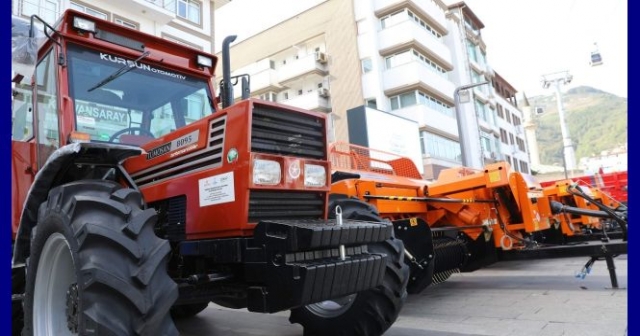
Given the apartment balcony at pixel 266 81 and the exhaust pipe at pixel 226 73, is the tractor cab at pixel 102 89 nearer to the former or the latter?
the exhaust pipe at pixel 226 73

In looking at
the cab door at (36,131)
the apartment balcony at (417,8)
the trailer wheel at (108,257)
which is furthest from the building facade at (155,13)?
the trailer wheel at (108,257)

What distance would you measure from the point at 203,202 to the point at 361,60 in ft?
95.1

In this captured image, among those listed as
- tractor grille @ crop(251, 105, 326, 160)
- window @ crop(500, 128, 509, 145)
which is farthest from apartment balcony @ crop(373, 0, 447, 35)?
tractor grille @ crop(251, 105, 326, 160)

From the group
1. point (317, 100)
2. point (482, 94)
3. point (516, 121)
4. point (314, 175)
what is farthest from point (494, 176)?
point (516, 121)

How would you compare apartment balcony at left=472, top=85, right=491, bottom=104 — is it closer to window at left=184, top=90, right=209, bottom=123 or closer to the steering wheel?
window at left=184, top=90, right=209, bottom=123

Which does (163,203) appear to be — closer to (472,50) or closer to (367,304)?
(367,304)

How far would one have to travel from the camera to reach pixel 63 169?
3.27 metres

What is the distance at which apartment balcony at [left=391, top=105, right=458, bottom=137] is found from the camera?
28.4m

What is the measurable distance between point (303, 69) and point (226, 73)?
3045 cm
